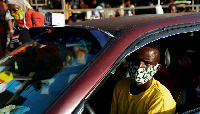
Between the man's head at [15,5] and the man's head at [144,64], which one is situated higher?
the man's head at [15,5]

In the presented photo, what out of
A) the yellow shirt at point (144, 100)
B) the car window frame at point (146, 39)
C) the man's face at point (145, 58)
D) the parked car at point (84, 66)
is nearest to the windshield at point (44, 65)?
the parked car at point (84, 66)

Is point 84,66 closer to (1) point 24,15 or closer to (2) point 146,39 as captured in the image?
(2) point 146,39

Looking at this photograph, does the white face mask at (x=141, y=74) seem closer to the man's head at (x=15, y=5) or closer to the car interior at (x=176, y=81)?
the car interior at (x=176, y=81)

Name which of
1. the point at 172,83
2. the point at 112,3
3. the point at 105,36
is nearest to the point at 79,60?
the point at 105,36

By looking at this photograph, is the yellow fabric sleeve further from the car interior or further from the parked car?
the car interior

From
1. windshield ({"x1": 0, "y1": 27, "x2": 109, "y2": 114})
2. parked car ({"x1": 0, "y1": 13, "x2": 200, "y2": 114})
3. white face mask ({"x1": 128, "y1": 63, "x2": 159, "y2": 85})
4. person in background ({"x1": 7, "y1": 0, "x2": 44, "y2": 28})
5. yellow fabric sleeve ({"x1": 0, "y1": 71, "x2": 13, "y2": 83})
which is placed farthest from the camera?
person in background ({"x1": 7, "y1": 0, "x2": 44, "y2": 28})

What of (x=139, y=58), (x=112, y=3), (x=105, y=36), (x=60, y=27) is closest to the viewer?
Answer: (x=105, y=36)

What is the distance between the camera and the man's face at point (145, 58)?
206 cm

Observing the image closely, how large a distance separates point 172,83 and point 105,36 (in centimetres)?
93

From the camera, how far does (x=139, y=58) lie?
6.79 feet

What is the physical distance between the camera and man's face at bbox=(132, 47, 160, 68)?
2.06 meters

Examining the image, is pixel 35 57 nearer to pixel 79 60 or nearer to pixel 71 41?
pixel 71 41

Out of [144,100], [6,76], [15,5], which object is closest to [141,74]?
[144,100]

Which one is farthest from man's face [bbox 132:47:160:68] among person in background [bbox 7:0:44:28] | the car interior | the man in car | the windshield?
person in background [bbox 7:0:44:28]
